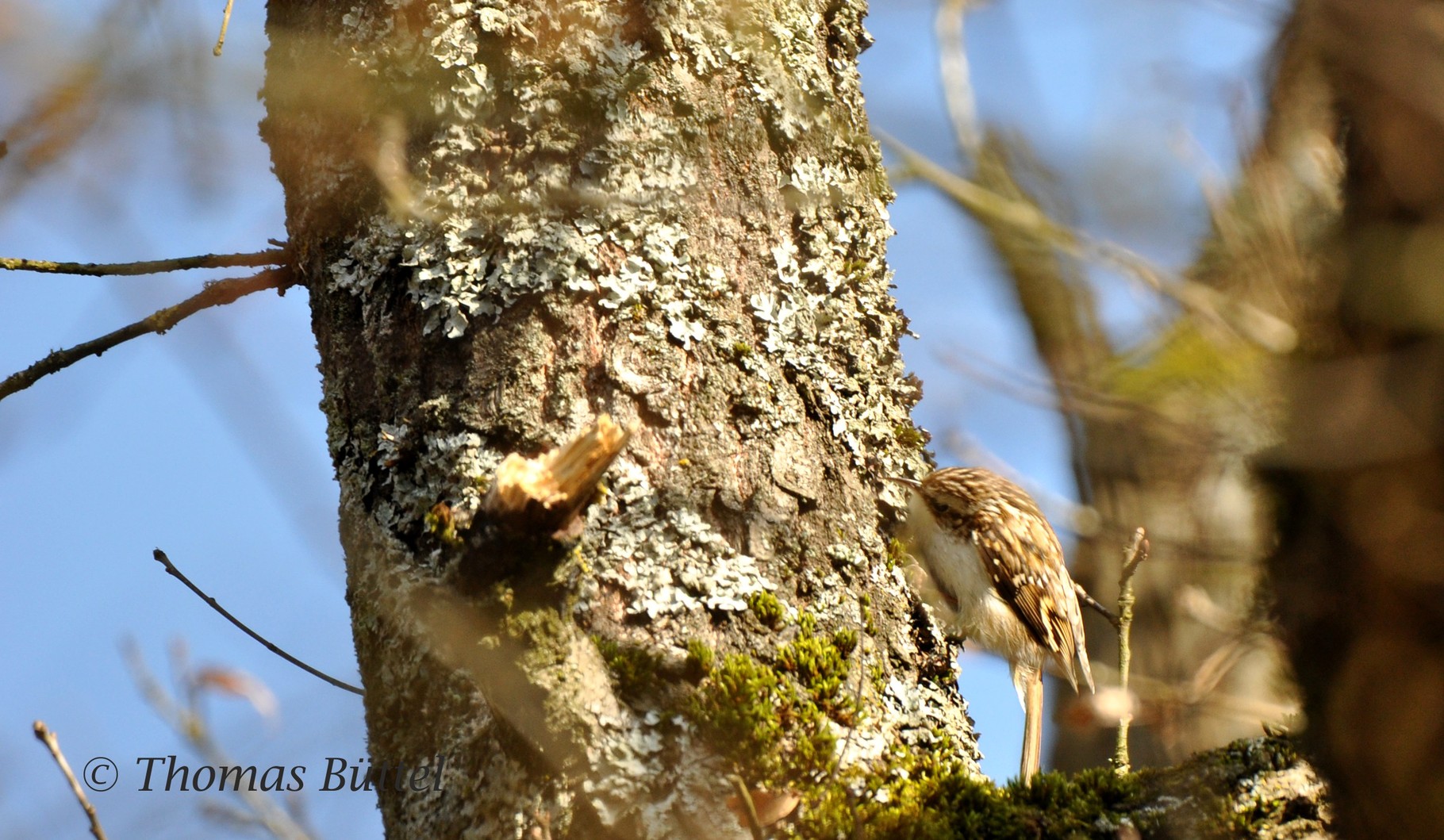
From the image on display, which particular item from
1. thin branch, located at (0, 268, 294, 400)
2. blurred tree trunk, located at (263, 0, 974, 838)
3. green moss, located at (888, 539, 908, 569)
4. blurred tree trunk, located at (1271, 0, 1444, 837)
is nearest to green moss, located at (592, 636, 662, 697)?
blurred tree trunk, located at (263, 0, 974, 838)

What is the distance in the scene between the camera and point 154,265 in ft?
7.47

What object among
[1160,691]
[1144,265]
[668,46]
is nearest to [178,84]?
[668,46]

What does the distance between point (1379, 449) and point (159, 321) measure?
2170 mm

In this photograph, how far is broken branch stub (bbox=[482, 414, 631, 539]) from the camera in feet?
5.05

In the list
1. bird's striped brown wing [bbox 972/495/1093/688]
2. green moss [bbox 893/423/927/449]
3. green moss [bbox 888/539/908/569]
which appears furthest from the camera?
bird's striped brown wing [bbox 972/495/1093/688]

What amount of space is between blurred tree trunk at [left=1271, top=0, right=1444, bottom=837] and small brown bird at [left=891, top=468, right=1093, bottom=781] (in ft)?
7.30

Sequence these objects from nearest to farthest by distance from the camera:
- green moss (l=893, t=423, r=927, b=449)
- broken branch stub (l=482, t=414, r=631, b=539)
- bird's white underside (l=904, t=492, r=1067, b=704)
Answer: broken branch stub (l=482, t=414, r=631, b=539) < green moss (l=893, t=423, r=927, b=449) < bird's white underside (l=904, t=492, r=1067, b=704)

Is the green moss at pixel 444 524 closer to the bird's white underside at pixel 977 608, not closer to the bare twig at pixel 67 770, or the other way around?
the bare twig at pixel 67 770

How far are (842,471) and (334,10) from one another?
4.44 ft

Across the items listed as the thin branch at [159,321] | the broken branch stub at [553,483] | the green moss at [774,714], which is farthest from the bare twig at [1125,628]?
the thin branch at [159,321]

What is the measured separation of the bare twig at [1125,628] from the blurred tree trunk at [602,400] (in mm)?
540

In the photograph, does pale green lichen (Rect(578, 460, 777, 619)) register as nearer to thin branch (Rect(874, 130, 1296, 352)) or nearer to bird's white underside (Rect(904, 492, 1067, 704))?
thin branch (Rect(874, 130, 1296, 352))

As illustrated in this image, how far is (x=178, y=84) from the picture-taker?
246cm

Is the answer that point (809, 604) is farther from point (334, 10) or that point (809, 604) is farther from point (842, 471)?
point (334, 10)
